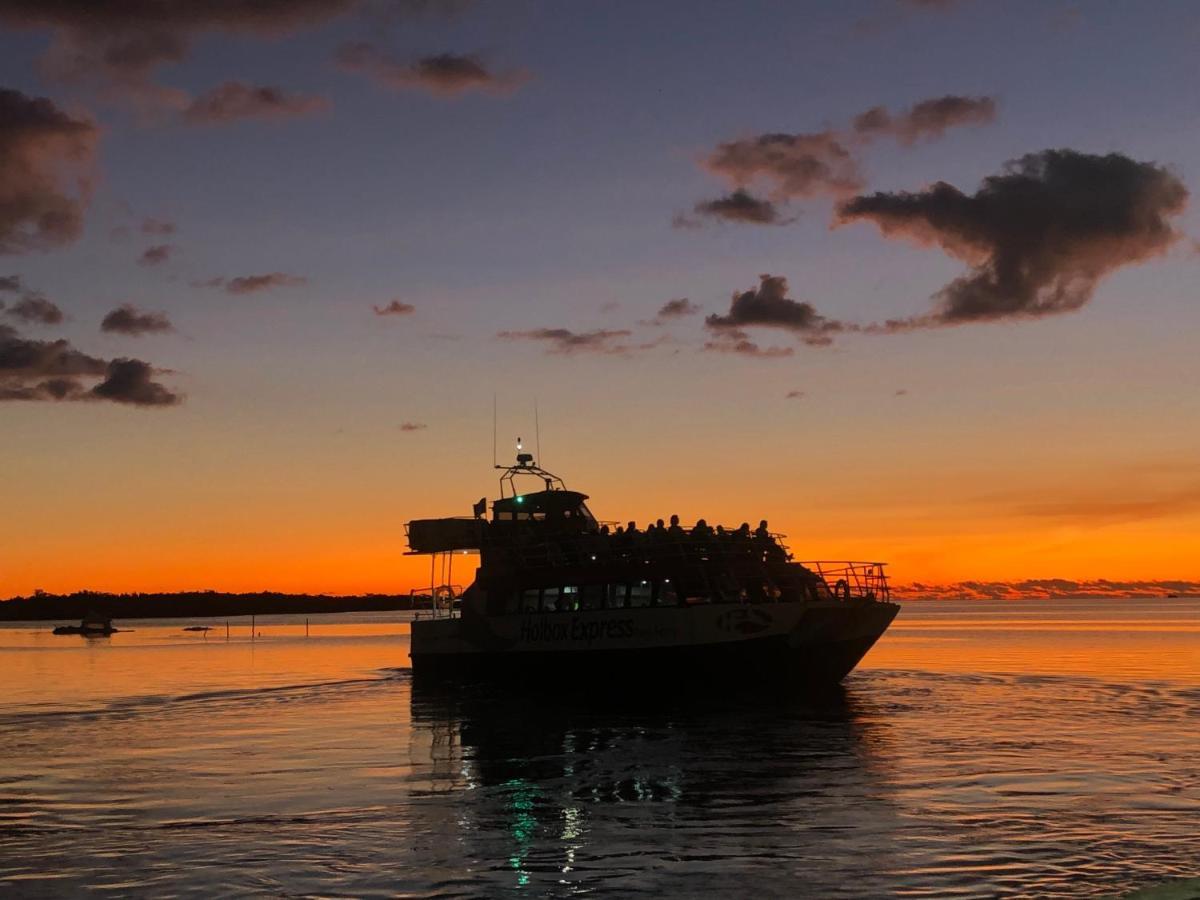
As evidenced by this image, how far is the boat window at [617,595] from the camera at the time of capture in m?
43.7

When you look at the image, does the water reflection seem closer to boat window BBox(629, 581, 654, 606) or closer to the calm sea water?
the calm sea water

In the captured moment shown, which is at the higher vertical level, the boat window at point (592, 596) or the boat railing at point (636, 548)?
the boat railing at point (636, 548)

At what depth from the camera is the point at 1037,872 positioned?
1627cm

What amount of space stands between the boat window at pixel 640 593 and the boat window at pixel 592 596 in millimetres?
1402

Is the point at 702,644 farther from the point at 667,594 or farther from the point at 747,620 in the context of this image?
the point at 667,594

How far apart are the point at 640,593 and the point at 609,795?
63.6 ft

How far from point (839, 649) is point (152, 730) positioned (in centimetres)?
2346

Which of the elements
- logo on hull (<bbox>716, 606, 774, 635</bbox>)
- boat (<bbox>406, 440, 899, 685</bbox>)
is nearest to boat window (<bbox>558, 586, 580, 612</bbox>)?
boat (<bbox>406, 440, 899, 685</bbox>)

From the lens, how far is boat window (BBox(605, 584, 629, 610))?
43.7m

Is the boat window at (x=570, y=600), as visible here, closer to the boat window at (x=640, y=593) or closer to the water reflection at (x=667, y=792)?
the boat window at (x=640, y=593)

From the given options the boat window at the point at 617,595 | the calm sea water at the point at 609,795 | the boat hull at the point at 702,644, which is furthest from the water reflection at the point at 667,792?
the boat window at the point at 617,595

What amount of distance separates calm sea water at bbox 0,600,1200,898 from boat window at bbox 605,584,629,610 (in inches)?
133

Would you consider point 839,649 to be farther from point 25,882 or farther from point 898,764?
point 25,882

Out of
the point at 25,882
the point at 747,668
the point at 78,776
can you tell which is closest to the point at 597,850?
the point at 25,882
